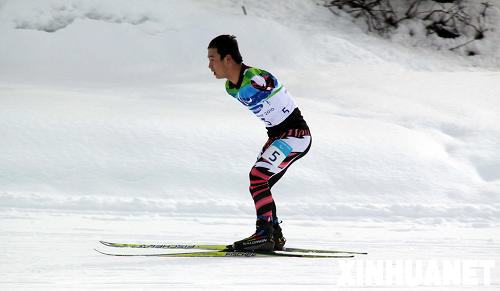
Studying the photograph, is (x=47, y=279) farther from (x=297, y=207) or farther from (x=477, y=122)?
(x=477, y=122)

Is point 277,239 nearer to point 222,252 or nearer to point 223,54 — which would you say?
point 222,252

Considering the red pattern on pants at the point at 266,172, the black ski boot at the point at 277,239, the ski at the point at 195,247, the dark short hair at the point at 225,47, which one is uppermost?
the dark short hair at the point at 225,47

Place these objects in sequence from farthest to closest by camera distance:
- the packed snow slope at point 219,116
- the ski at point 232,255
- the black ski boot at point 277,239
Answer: the packed snow slope at point 219,116 → the black ski boot at point 277,239 → the ski at point 232,255

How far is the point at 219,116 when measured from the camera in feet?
35.8

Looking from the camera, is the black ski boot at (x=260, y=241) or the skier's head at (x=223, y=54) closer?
the skier's head at (x=223, y=54)

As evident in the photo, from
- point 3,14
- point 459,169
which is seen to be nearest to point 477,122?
point 459,169

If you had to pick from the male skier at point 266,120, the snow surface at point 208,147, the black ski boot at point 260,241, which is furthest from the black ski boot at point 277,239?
the snow surface at point 208,147

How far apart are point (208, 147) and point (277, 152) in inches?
142

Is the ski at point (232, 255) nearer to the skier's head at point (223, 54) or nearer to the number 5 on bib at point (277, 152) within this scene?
the number 5 on bib at point (277, 152)

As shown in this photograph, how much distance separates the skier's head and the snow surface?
50.9 inches

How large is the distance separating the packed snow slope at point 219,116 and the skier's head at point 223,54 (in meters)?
2.29

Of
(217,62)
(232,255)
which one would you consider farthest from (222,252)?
(217,62)

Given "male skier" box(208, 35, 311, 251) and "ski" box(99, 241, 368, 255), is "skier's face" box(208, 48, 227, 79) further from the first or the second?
"ski" box(99, 241, 368, 255)

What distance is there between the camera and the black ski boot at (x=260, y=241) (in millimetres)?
6008
